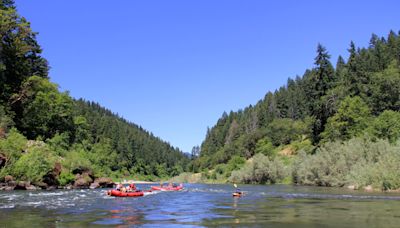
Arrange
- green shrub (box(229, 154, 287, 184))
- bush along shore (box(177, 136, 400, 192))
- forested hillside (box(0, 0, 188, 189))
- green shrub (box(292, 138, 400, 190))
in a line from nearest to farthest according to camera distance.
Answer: green shrub (box(292, 138, 400, 190)) → bush along shore (box(177, 136, 400, 192)) → forested hillside (box(0, 0, 188, 189)) → green shrub (box(229, 154, 287, 184))

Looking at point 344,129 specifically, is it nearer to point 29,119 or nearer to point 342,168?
point 342,168

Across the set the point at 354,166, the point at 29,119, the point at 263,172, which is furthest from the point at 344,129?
the point at 29,119

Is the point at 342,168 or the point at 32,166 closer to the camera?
the point at 32,166

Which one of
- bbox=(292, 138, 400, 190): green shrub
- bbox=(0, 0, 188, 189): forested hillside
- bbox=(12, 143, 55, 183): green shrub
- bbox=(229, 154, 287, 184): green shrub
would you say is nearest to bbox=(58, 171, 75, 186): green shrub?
bbox=(0, 0, 188, 189): forested hillside

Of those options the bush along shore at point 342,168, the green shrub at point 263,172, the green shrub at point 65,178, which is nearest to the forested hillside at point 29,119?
the green shrub at point 65,178

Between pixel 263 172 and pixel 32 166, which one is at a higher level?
pixel 263 172

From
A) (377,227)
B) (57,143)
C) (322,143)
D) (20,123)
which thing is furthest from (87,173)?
(377,227)

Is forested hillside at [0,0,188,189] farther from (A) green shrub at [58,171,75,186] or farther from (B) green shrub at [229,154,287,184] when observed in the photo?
(B) green shrub at [229,154,287,184]

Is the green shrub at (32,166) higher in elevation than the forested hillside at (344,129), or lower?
lower

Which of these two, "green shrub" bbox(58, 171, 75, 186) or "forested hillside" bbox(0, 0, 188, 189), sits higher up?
"forested hillside" bbox(0, 0, 188, 189)

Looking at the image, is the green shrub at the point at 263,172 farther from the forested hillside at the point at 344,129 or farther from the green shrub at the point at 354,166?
the green shrub at the point at 354,166

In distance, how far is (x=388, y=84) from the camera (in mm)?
108000

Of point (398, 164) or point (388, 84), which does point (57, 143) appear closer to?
point (398, 164)

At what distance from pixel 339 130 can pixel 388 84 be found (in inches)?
840
